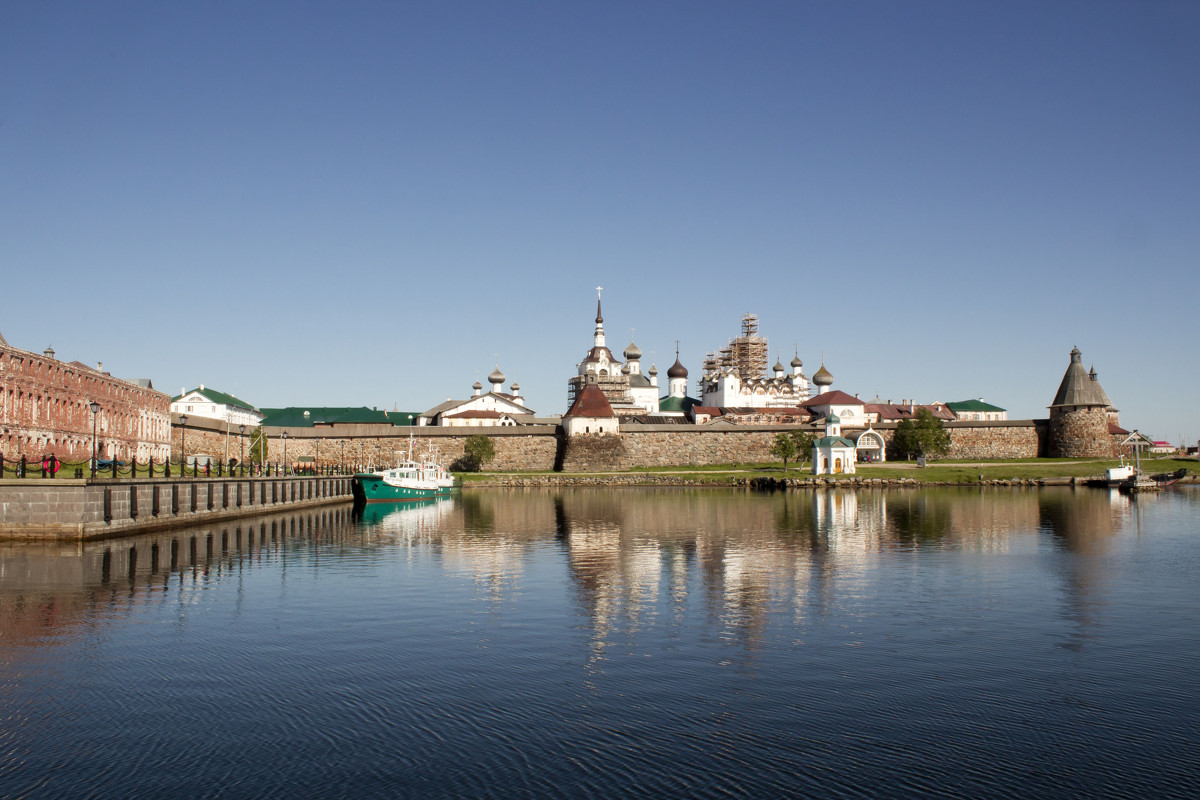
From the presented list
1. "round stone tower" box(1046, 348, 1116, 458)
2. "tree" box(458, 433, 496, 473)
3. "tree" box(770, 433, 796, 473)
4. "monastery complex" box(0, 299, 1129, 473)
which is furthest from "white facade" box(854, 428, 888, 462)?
"tree" box(458, 433, 496, 473)

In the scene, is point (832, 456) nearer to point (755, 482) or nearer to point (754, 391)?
point (755, 482)

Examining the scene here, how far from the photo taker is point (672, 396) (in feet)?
409

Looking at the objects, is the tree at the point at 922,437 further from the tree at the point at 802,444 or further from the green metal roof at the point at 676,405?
the green metal roof at the point at 676,405

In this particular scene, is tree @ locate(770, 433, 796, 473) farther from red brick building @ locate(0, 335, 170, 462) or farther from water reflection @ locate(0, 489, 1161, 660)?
red brick building @ locate(0, 335, 170, 462)

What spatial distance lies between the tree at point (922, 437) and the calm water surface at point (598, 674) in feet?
195

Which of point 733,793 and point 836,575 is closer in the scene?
point 733,793

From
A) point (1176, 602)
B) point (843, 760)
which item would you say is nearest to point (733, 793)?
point (843, 760)

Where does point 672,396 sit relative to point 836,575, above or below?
above

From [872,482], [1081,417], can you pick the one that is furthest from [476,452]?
[1081,417]

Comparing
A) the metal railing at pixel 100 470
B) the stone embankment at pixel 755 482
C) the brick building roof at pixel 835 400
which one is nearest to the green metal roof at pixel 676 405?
the brick building roof at pixel 835 400

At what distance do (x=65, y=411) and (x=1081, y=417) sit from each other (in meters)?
79.3

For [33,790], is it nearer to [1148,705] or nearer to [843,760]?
[843,760]

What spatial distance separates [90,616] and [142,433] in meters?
47.9

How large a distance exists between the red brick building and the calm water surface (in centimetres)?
1825
